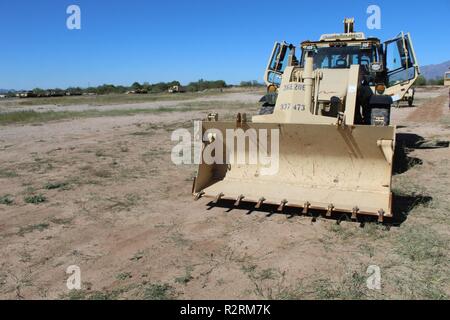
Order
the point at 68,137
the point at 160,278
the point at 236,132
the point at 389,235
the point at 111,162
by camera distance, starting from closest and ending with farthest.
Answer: the point at 160,278
the point at 389,235
the point at 236,132
the point at 111,162
the point at 68,137

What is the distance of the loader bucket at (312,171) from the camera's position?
17.1 feet

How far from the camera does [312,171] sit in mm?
5797

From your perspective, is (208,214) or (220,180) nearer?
(208,214)

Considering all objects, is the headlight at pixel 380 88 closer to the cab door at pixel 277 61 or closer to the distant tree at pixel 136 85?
the cab door at pixel 277 61

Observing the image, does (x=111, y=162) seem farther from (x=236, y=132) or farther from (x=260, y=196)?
(x=260, y=196)

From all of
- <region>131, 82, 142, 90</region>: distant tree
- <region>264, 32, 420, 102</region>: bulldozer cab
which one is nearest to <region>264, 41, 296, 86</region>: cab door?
<region>264, 32, 420, 102</region>: bulldozer cab

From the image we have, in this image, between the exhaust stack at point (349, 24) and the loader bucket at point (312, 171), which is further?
A: the exhaust stack at point (349, 24)

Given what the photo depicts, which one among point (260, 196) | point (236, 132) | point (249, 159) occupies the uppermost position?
point (236, 132)

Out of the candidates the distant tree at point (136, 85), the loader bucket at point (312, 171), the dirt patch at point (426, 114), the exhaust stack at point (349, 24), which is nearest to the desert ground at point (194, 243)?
the loader bucket at point (312, 171)

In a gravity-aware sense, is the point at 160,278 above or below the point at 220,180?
below

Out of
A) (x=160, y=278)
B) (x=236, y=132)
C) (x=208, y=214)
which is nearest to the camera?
(x=160, y=278)
